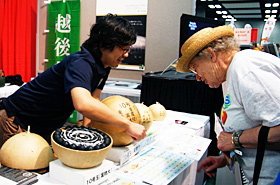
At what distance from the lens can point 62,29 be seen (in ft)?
15.3

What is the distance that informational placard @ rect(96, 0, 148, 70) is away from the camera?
4031mm

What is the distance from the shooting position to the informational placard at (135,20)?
403 cm

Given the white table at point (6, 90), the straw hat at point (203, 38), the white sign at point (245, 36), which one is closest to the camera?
the straw hat at point (203, 38)

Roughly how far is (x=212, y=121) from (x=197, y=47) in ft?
5.34

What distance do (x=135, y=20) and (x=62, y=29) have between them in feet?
4.90

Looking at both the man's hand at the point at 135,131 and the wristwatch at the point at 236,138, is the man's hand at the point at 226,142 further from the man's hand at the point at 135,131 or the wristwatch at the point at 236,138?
the man's hand at the point at 135,131

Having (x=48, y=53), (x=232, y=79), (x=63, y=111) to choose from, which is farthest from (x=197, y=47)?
(x=48, y=53)

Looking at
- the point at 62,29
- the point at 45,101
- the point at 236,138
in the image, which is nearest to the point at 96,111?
the point at 45,101

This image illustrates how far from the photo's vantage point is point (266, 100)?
905 millimetres

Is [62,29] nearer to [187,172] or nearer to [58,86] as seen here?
[58,86]

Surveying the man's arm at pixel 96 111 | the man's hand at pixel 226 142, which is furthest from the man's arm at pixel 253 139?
the man's arm at pixel 96 111

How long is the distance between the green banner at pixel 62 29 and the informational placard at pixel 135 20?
69cm

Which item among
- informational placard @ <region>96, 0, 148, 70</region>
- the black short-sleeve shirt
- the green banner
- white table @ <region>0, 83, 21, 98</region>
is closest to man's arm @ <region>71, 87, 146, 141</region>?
the black short-sleeve shirt

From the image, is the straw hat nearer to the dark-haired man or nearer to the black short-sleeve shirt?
the dark-haired man
